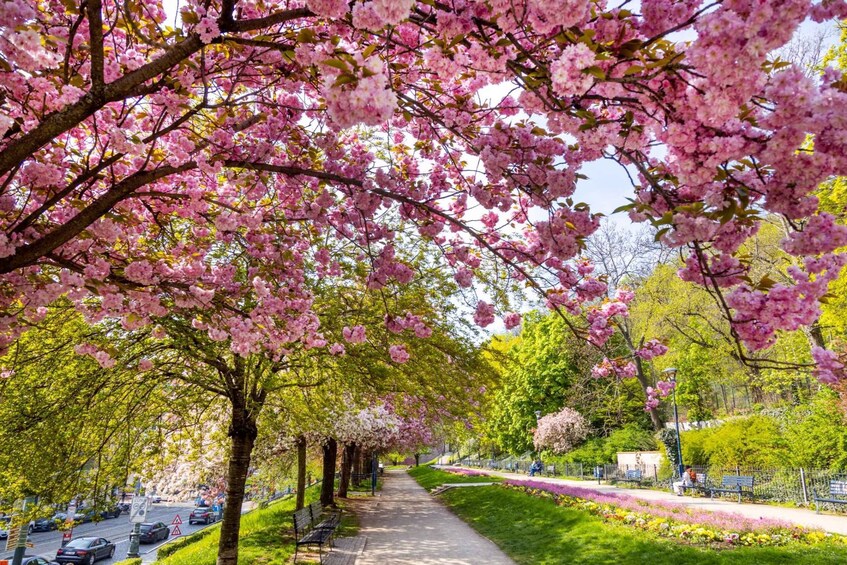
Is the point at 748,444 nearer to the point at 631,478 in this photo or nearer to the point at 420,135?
the point at 631,478

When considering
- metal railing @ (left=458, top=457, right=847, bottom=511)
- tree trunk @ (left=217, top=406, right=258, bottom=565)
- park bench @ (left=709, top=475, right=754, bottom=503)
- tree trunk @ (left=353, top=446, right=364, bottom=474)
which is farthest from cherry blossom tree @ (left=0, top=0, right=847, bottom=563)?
tree trunk @ (left=353, top=446, right=364, bottom=474)

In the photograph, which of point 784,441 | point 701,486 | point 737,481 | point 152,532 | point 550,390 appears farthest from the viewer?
point 550,390

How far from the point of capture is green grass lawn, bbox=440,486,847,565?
7.58m

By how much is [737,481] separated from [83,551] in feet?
78.7

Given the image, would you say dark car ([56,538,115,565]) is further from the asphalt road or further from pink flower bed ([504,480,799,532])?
pink flower bed ([504,480,799,532])

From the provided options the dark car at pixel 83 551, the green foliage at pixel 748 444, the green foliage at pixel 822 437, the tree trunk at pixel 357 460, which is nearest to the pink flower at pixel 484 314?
the green foliage at pixel 822 437

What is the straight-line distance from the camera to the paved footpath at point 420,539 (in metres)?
10.6

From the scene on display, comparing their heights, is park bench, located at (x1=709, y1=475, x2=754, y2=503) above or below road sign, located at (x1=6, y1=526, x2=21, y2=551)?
above

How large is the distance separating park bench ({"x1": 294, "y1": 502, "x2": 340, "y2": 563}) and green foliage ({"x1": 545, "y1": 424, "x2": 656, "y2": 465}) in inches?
828

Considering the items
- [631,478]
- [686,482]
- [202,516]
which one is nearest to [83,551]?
[202,516]

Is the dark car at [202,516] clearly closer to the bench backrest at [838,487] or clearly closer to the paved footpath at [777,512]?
the paved footpath at [777,512]

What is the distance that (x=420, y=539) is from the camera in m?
13.1

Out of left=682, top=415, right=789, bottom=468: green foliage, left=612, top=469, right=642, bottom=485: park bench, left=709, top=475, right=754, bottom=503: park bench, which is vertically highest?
left=682, top=415, right=789, bottom=468: green foliage

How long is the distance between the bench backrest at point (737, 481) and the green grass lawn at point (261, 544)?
12144mm
